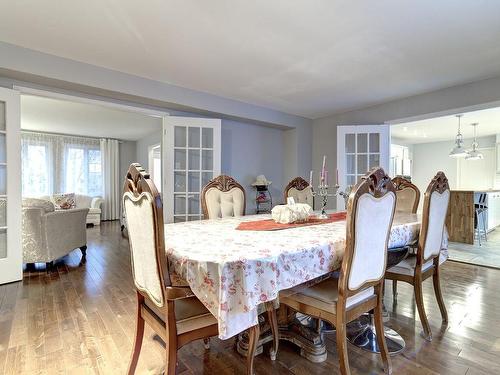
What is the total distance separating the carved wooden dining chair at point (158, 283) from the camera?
114cm

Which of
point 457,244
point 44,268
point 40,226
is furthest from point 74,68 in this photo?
point 457,244

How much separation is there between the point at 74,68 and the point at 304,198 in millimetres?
2738

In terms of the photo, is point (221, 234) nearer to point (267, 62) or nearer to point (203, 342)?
point (203, 342)

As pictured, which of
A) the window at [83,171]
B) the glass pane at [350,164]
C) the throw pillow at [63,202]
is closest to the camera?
the glass pane at [350,164]

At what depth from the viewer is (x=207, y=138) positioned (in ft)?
12.9

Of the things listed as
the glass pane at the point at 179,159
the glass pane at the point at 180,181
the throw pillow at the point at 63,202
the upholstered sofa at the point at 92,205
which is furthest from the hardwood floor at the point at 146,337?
→ the upholstered sofa at the point at 92,205

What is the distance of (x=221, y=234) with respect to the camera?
1638mm

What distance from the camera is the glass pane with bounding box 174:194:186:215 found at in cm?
380

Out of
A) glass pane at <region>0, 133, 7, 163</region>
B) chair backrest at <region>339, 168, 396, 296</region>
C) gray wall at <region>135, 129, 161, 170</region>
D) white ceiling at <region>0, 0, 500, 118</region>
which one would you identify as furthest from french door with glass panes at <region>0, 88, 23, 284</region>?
gray wall at <region>135, 129, 161, 170</region>

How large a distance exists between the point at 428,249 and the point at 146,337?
6.66ft

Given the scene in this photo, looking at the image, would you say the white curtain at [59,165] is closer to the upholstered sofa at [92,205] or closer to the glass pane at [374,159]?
the upholstered sofa at [92,205]

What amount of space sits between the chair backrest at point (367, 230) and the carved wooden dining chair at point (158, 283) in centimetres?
69

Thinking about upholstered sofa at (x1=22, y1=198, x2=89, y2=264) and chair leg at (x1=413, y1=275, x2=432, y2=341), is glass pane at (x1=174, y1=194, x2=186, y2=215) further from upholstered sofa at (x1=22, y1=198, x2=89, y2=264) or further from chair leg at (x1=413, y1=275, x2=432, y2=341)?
chair leg at (x1=413, y1=275, x2=432, y2=341)

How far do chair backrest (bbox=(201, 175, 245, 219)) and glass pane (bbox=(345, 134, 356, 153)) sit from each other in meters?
2.49
